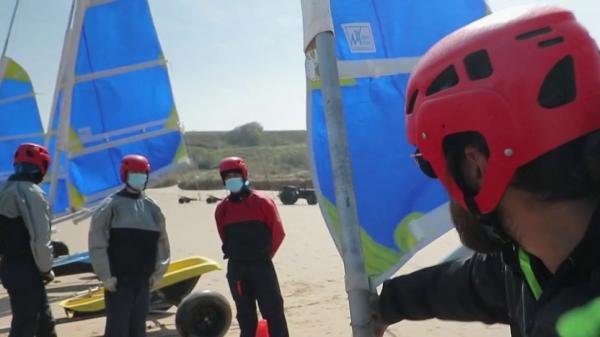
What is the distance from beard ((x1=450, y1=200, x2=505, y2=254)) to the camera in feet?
4.52

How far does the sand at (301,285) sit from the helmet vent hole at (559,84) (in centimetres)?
540

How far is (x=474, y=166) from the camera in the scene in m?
1.26

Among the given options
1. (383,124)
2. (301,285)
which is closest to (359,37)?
(383,124)

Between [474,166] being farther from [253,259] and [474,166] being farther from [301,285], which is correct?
[301,285]

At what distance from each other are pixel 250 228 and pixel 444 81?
Answer: 4327mm

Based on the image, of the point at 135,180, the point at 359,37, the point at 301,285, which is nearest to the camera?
the point at 359,37

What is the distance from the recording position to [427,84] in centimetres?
131

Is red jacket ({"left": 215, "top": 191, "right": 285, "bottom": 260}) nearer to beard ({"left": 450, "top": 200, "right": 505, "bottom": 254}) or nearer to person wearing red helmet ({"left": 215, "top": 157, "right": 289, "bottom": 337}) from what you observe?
person wearing red helmet ({"left": 215, "top": 157, "right": 289, "bottom": 337})

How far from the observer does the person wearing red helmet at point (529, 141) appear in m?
1.13

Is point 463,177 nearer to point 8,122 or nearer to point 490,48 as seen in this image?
point 490,48

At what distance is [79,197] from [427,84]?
9266 mm

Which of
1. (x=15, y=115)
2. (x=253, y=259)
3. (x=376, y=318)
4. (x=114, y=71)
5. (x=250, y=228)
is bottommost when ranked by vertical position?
(x=253, y=259)

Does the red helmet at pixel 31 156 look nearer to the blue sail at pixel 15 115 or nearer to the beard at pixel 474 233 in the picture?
the beard at pixel 474 233

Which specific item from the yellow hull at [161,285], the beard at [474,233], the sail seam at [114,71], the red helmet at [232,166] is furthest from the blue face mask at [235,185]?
the sail seam at [114,71]
